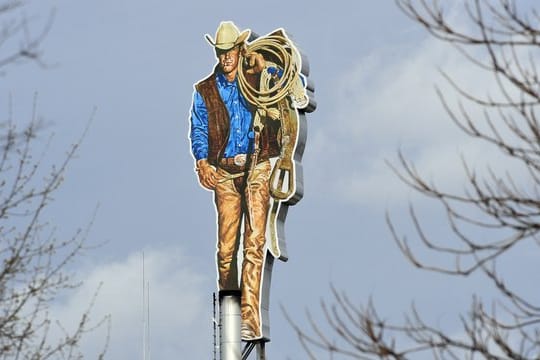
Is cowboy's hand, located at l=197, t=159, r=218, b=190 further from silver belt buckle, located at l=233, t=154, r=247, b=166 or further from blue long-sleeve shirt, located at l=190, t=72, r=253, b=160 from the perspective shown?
silver belt buckle, located at l=233, t=154, r=247, b=166

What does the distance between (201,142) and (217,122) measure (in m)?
0.57

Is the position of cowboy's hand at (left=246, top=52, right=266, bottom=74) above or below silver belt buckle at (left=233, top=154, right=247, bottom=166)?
above

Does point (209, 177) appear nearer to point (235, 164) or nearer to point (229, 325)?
point (235, 164)

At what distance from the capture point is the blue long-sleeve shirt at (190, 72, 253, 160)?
111 feet

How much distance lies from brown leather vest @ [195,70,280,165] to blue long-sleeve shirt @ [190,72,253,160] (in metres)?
0.09

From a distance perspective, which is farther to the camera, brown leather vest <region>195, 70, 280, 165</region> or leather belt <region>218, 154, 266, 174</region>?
leather belt <region>218, 154, 266, 174</region>

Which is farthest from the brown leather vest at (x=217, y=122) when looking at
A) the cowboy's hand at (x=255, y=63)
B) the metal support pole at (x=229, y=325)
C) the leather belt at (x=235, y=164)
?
the metal support pole at (x=229, y=325)

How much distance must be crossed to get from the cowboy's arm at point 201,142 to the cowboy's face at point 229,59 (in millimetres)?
866

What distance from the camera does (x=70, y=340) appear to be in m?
12.1

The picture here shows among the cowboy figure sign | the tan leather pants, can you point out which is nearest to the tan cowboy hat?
the cowboy figure sign

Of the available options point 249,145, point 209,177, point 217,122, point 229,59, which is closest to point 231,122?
point 217,122

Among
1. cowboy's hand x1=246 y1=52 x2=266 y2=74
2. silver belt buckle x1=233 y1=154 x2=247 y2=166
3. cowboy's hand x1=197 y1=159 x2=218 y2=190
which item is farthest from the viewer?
cowboy's hand x1=246 y1=52 x2=266 y2=74

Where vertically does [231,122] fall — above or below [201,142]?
above

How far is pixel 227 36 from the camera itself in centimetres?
3509
